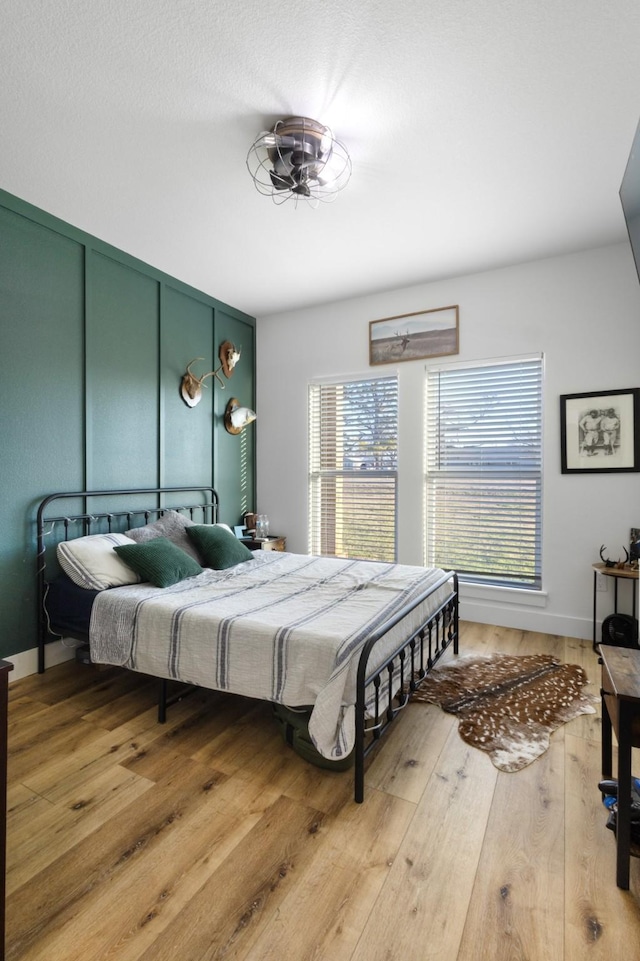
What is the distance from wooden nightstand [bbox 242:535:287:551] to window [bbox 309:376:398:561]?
0.31 meters

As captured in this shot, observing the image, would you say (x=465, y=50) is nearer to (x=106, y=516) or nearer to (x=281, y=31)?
(x=281, y=31)

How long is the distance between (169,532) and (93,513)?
55 cm

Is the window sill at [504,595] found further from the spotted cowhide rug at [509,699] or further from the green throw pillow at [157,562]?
the green throw pillow at [157,562]

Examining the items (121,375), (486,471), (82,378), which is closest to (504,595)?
(486,471)

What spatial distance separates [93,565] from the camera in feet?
9.11

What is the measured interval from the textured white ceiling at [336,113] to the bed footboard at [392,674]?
237 cm

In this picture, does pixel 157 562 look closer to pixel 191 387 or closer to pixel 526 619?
pixel 191 387

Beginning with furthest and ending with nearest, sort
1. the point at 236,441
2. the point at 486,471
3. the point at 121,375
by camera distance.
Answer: the point at 236,441, the point at 486,471, the point at 121,375

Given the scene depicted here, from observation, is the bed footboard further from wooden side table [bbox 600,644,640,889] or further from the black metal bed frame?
wooden side table [bbox 600,644,640,889]

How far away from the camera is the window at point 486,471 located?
371 cm

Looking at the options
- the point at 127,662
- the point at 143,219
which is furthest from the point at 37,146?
the point at 127,662

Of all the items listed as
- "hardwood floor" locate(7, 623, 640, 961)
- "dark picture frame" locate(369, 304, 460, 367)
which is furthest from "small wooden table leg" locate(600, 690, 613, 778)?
"dark picture frame" locate(369, 304, 460, 367)

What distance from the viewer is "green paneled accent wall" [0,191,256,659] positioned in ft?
9.12

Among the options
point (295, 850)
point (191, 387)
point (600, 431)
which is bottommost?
point (295, 850)
